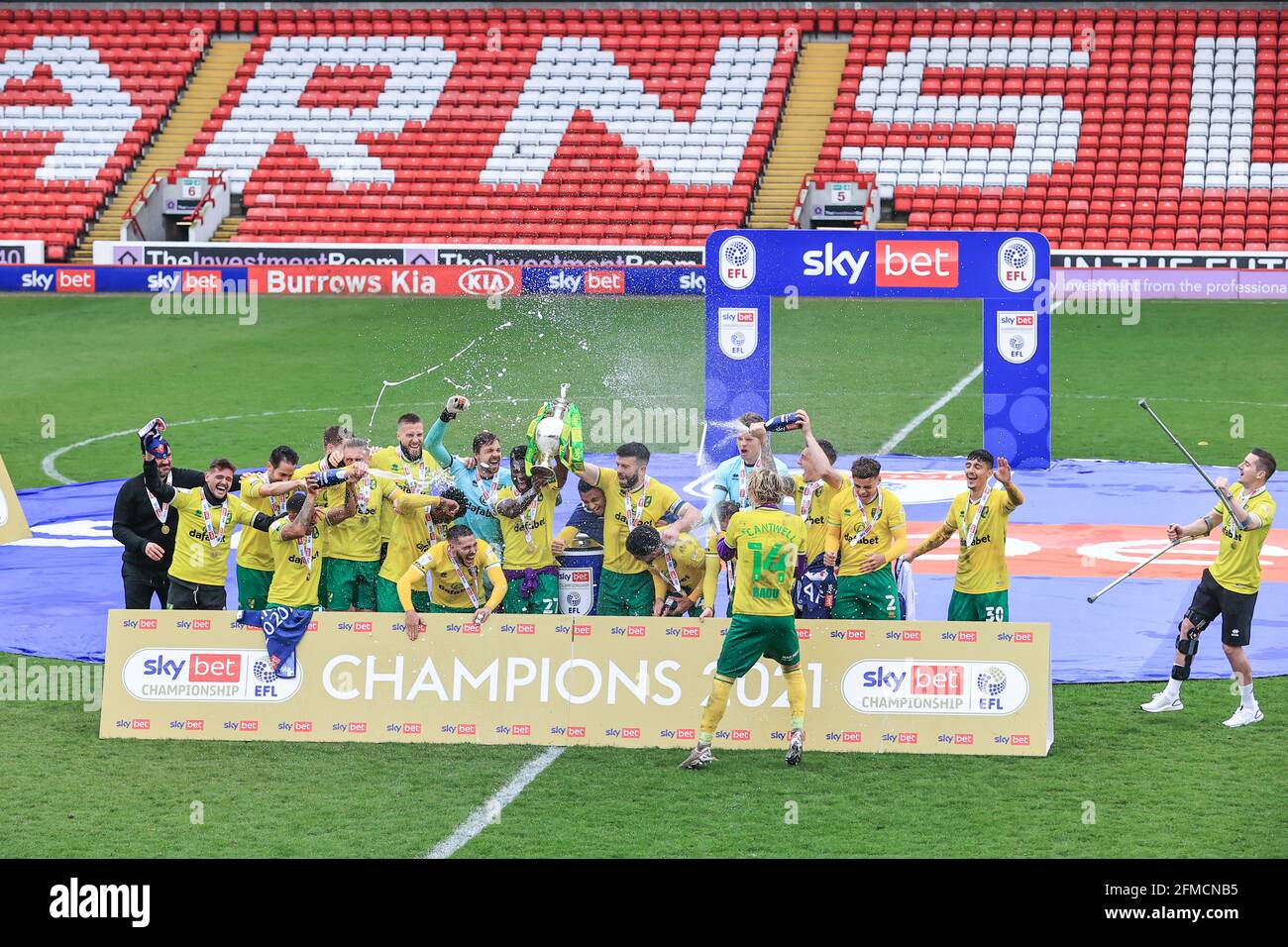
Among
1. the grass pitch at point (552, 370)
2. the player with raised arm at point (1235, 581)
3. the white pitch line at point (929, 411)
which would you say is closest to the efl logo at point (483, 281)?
the grass pitch at point (552, 370)

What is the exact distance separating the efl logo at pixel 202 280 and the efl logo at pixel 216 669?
23869mm

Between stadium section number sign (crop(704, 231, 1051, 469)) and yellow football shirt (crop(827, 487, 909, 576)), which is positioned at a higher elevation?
stadium section number sign (crop(704, 231, 1051, 469))

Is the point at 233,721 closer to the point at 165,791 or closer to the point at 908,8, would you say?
the point at 165,791

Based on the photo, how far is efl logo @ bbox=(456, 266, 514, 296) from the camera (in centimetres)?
3338

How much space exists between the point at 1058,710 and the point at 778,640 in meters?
2.48

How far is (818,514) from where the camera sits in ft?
38.8

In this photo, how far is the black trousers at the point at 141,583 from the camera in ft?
41.1

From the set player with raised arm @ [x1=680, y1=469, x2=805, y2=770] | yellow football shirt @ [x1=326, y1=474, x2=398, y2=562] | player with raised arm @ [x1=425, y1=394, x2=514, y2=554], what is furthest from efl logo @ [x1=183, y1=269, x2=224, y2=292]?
player with raised arm @ [x1=680, y1=469, x2=805, y2=770]

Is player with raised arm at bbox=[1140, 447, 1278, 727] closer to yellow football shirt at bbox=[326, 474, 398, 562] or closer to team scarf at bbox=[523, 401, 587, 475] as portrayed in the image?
team scarf at bbox=[523, 401, 587, 475]

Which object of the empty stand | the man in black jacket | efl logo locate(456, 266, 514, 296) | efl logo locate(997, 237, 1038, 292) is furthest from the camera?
the empty stand

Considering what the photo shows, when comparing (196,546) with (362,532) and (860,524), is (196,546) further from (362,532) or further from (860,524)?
(860,524)

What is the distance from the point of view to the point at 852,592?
1172 cm

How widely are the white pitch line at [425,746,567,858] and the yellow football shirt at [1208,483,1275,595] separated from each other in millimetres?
4470

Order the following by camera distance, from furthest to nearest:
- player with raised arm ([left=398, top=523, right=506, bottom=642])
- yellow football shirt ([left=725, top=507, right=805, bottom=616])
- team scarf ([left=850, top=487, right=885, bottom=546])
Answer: team scarf ([left=850, top=487, right=885, bottom=546]), player with raised arm ([left=398, top=523, right=506, bottom=642]), yellow football shirt ([left=725, top=507, right=805, bottom=616])
